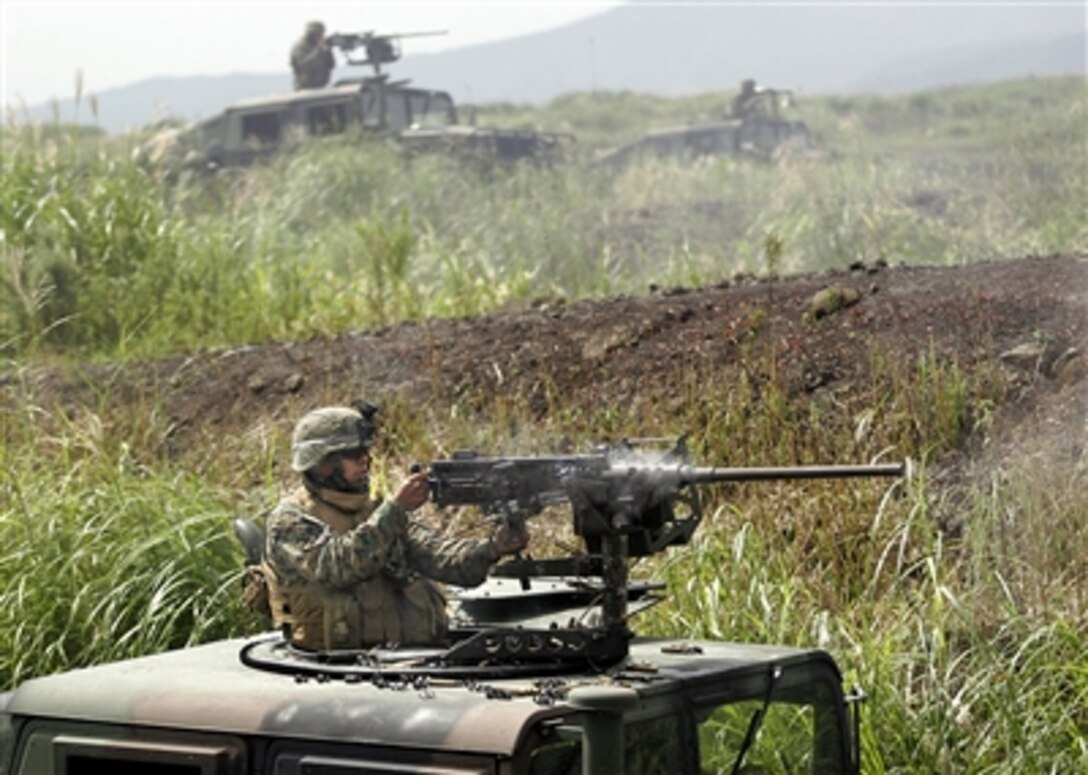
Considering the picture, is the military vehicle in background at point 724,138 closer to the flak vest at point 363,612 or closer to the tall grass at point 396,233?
the tall grass at point 396,233

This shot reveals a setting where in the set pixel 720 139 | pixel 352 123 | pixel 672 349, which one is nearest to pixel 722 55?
pixel 720 139

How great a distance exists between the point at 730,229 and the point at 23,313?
7.86 metres

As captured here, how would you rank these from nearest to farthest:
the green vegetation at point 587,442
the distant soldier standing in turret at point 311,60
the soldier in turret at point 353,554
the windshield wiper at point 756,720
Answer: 1. the windshield wiper at point 756,720
2. the soldier in turret at point 353,554
3. the green vegetation at point 587,442
4. the distant soldier standing in turret at point 311,60

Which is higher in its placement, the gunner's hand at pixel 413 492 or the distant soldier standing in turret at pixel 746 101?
the gunner's hand at pixel 413 492

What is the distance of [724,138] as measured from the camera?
95.5 ft

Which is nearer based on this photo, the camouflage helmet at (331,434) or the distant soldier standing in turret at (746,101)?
the camouflage helmet at (331,434)

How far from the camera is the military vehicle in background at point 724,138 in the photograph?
28.4m

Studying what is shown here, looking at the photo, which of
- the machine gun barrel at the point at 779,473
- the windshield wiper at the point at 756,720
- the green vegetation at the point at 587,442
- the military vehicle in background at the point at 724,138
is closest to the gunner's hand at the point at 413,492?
the machine gun barrel at the point at 779,473

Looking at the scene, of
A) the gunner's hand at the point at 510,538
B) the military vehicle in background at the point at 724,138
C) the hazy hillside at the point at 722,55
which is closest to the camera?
the gunner's hand at the point at 510,538

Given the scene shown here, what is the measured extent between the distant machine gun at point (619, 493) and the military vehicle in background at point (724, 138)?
22603 millimetres

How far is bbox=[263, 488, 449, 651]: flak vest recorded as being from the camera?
18.1 feet

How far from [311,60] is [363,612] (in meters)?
20.5

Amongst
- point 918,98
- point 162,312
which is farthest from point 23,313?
point 918,98

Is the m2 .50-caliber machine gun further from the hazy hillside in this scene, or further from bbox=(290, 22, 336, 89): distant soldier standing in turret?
the hazy hillside
